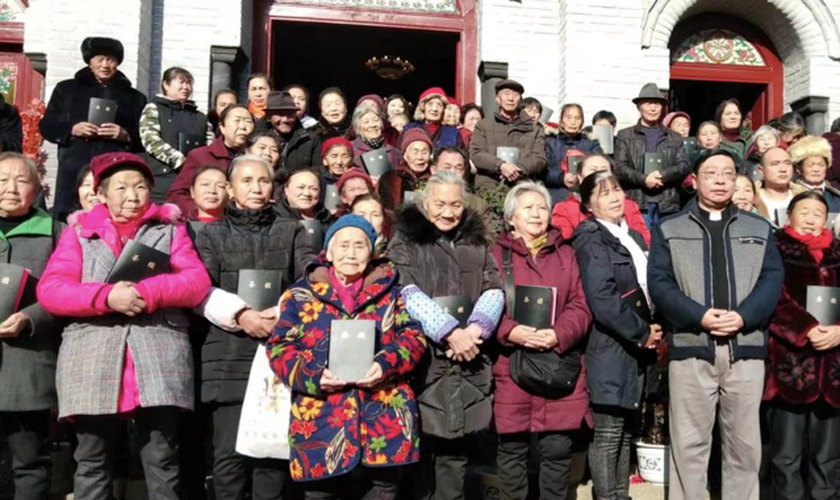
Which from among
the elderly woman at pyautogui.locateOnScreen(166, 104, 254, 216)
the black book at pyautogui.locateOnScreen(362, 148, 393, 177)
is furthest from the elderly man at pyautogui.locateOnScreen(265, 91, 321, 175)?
the black book at pyautogui.locateOnScreen(362, 148, 393, 177)

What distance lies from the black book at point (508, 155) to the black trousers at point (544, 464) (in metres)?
3.04

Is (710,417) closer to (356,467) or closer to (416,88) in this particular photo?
(356,467)

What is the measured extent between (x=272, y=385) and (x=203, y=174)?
148 centimetres

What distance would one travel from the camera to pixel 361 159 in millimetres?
6164

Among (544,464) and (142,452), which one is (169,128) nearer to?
(142,452)

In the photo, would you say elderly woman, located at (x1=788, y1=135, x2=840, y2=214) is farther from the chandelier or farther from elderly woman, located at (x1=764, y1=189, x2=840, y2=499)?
the chandelier

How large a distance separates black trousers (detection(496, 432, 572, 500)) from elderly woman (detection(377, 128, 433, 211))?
2.21m

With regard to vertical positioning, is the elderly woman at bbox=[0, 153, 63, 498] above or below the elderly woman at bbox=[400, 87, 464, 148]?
below

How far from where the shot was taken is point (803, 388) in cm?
439

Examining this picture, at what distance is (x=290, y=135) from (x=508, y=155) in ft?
6.30

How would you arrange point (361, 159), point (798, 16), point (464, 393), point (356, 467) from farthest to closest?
point (798, 16)
point (361, 159)
point (464, 393)
point (356, 467)

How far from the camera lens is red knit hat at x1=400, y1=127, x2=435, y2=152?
6.13 m

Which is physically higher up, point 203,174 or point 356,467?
point 203,174

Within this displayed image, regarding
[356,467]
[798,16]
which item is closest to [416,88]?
[798,16]
